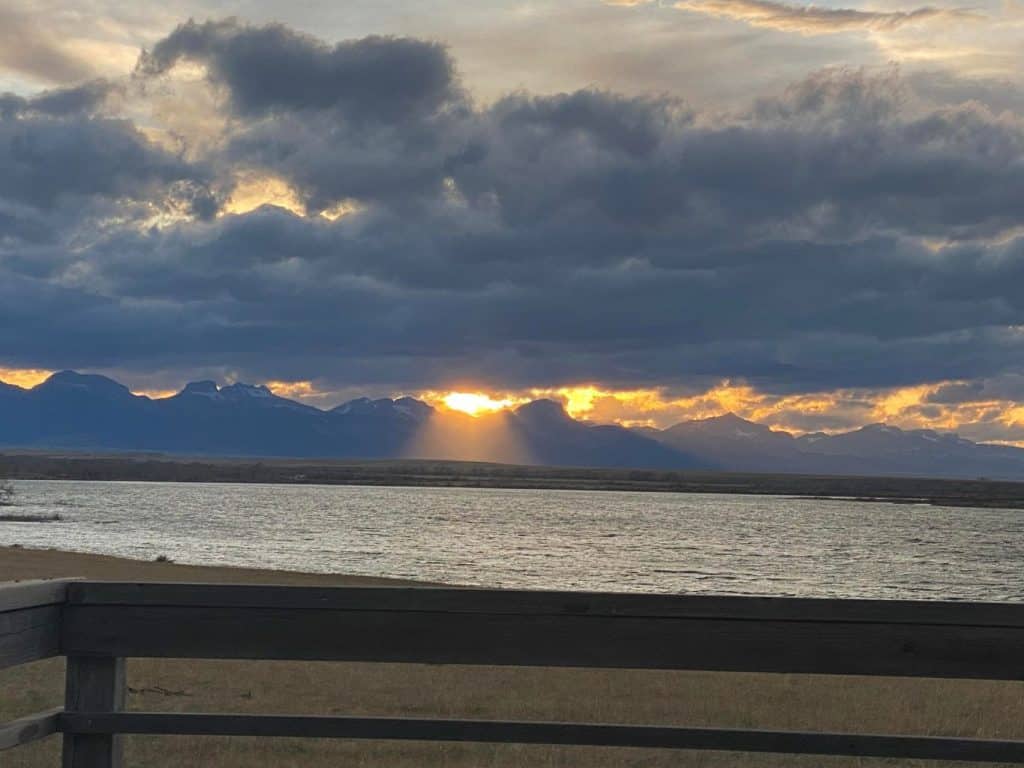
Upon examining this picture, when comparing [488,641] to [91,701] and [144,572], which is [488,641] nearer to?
[91,701]

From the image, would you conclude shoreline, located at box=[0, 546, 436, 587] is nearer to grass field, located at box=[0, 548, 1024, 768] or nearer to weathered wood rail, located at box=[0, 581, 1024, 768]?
grass field, located at box=[0, 548, 1024, 768]

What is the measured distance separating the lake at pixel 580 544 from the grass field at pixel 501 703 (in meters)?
24.6

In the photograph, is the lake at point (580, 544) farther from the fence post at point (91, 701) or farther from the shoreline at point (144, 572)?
the fence post at point (91, 701)

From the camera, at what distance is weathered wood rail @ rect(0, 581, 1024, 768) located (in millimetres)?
4707

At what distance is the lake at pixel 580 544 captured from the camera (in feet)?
192

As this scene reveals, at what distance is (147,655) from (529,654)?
159cm

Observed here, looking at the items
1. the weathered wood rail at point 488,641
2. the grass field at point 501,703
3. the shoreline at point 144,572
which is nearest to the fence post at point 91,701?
the weathered wood rail at point 488,641

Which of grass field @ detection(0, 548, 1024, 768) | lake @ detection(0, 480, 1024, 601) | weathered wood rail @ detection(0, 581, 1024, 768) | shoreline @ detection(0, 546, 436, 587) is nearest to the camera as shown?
weathered wood rail @ detection(0, 581, 1024, 768)

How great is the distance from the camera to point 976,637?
4711 millimetres

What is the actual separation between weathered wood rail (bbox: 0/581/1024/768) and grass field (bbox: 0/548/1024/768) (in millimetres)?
5818

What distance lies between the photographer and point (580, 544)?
86312 mm

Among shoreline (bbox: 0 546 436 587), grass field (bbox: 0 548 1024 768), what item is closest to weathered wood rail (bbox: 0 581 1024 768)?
grass field (bbox: 0 548 1024 768)

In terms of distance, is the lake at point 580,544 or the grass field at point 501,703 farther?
the lake at point 580,544

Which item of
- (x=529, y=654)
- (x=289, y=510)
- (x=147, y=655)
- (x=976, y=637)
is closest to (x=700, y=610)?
(x=529, y=654)
